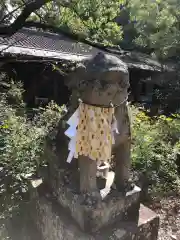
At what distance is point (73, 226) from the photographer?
6.08 ft

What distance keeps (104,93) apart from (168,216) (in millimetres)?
2380

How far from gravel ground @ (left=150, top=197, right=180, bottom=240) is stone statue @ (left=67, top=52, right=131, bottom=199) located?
1517 mm

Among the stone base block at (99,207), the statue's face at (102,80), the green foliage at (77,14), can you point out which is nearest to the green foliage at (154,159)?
the stone base block at (99,207)

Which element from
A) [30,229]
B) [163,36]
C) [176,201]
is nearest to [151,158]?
[176,201]

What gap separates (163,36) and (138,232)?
9.98m

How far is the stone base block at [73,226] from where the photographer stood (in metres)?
1.82

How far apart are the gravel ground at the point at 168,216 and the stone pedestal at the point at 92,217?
30.4 inches

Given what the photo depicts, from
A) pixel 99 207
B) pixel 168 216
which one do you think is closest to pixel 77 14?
pixel 99 207

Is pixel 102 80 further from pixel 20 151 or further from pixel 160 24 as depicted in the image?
pixel 160 24

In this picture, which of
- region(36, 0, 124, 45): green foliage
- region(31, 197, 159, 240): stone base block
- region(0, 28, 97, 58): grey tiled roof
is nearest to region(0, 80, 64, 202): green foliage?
region(31, 197, 159, 240): stone base block

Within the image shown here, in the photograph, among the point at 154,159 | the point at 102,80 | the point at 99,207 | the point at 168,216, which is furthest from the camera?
the point at 154,159

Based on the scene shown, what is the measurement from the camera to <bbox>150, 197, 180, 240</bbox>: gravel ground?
2.84 m

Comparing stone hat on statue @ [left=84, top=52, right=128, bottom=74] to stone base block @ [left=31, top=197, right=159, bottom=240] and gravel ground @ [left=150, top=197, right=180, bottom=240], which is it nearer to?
stone base block @ [left=31, top=197, right=159, bottom=240]

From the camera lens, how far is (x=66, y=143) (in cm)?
198
